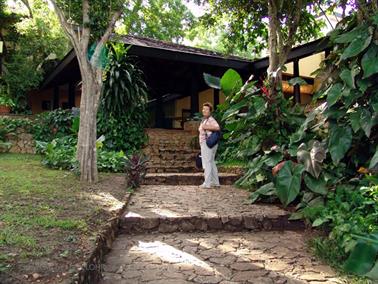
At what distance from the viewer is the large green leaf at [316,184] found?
161 inches

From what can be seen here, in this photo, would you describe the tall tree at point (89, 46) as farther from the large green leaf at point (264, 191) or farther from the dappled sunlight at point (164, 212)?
the large green leaf at point (264, 191)

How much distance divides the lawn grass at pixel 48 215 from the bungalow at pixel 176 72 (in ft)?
16.6

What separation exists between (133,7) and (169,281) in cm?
539

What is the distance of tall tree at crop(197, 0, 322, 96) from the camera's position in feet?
24.8

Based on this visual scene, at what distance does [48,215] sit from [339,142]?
3281 mm

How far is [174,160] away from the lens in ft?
30.3

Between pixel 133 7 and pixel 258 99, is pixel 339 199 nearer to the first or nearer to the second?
pixel 258 99

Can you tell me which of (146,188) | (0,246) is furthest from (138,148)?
(0,246)

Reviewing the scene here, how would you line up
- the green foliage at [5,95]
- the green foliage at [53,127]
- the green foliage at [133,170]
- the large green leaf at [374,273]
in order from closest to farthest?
the large green leaf at [374,273], the green foliage at [133,170], the green foliage at [53,127], the green foliage at [5,95]

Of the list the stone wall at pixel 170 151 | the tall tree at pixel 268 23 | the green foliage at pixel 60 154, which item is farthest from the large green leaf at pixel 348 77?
the stone wall at pixel 170 151

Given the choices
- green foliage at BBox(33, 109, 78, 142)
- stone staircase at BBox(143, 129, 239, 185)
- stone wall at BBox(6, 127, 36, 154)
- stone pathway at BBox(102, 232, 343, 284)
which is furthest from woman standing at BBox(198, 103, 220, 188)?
stone wall at BBox(6, 127, 36, 154)

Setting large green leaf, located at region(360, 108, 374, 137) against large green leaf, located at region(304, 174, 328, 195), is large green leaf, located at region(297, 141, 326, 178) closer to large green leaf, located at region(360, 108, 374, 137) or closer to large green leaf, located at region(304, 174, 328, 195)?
large green leaf, located at region(304, 174, 328, 195)

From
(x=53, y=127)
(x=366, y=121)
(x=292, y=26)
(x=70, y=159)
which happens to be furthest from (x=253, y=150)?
Result: (x=53, y=127)

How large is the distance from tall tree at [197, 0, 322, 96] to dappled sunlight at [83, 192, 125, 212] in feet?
13.9
